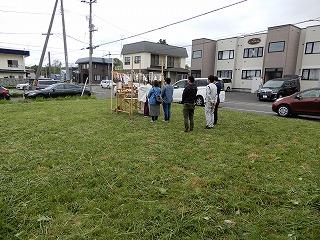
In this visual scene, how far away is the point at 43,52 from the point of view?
22.4 meters

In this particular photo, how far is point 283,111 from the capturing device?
13.0 meters

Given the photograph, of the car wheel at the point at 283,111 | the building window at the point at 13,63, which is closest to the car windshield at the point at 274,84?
the car wheel at the point at 283,111

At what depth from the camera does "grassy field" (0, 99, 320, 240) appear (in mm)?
3143

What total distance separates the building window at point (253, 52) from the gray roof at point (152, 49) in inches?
605

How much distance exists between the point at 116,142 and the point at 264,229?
430 centimetres

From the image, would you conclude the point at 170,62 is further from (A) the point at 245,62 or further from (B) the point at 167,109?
(B) the point at 167,109

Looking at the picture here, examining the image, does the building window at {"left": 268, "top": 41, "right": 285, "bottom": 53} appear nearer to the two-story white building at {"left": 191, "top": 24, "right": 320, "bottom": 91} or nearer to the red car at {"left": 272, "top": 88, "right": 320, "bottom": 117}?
the two-story white building at {"left": 191, "top": 24, "right": 320, "bottom": 91}

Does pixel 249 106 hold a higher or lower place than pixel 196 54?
lower

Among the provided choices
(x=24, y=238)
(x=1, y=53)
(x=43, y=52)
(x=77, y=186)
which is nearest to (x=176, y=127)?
(x=77, y=186)

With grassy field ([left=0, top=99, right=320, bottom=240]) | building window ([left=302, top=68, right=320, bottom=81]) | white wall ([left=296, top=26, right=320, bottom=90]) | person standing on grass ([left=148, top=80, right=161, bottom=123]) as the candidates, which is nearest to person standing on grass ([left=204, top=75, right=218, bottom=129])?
grassy field ([left=0, top=99, right=320, bottom=240])

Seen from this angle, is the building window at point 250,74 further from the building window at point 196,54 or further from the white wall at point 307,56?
the building window at point 196,54

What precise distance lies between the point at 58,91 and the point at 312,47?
26977 mm

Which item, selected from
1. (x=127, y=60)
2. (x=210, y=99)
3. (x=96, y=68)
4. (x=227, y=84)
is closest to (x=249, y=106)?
(x=210, y=99)

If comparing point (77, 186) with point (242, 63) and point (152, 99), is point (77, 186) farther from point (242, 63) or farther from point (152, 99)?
point (242, 63)
